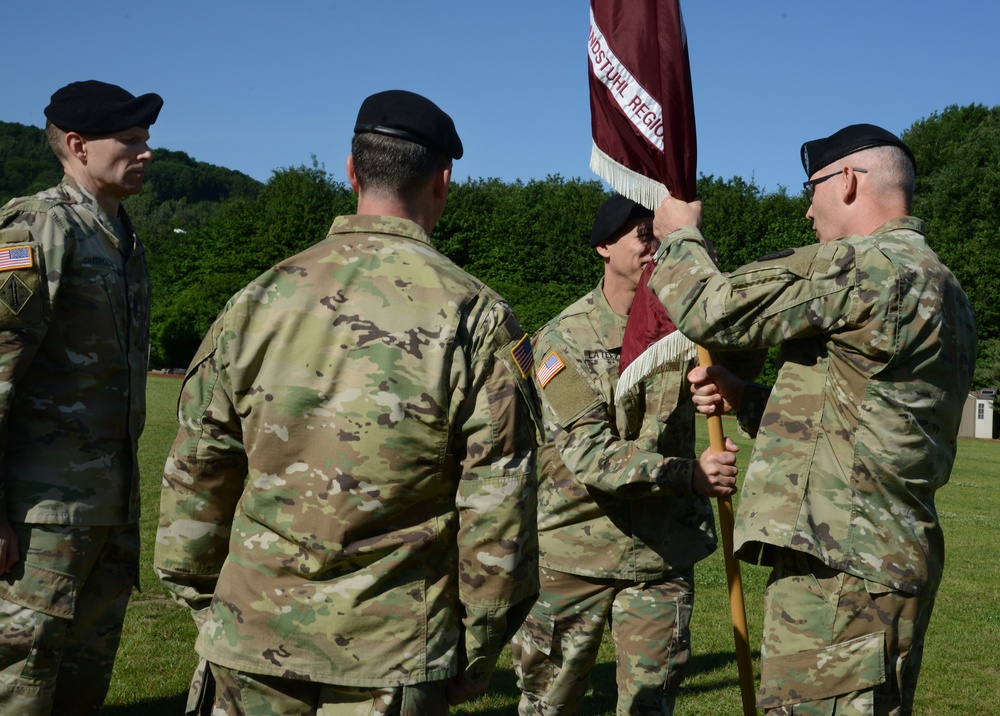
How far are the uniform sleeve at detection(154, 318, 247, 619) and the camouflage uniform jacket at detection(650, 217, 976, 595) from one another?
160cm

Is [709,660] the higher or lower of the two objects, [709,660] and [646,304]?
the lower

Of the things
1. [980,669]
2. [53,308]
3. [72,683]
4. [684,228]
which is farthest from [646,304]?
[980,669]

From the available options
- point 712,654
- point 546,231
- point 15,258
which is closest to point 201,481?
point 15,258

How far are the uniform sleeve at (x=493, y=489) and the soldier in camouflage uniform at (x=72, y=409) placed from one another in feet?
6.78

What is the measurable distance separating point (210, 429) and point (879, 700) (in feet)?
7.72

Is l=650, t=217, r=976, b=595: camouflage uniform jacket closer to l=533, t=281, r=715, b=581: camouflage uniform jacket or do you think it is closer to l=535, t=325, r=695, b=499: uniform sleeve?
l=535, t=325, r=695, b=499: uniform sleeve

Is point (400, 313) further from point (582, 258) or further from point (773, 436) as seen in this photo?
point (582, 258)

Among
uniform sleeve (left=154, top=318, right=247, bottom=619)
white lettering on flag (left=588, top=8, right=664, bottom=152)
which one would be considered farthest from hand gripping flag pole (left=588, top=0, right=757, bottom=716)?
uniform sleeve (left=154, top=318, right=247, bottom=619)

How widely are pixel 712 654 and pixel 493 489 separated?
5139 mm

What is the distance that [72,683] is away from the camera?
434cm

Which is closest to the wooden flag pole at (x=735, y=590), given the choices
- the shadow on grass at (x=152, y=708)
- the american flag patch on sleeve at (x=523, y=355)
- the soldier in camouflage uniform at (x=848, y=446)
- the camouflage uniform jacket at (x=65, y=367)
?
the soldier in camouflage uniform at (x=848, y=446)

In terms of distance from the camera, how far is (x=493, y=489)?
2.76 meters

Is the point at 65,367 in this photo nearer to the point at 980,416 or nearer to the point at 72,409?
the point at 72,409

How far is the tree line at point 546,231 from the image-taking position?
156ft
